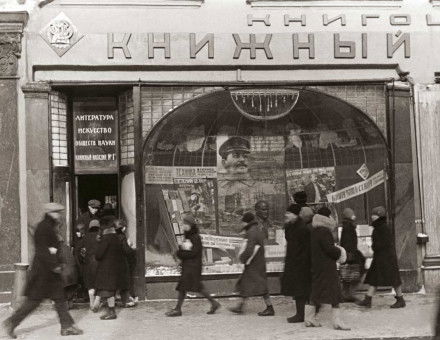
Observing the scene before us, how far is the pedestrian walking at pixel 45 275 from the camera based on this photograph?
9.49 m

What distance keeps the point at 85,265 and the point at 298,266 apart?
11.4 ft

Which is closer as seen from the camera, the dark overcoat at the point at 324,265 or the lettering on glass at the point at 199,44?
the dark overcoat at the point at 324,265

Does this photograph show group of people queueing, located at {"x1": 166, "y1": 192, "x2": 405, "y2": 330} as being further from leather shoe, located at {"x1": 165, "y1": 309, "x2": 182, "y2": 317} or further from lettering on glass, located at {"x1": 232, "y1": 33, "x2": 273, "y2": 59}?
lettering on glass, located at {"x1": 232, "y1": 33, "x2": 273, "y2": 59}

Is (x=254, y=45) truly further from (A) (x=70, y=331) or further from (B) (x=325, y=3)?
(A) (x=70, y=331)

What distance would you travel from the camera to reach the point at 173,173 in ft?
42.8

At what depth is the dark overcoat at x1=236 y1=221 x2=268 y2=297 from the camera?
10.9m

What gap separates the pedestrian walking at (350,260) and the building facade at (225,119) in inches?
32.2

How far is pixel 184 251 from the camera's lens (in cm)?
1105

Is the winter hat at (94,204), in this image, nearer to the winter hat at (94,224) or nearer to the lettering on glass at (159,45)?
the winter hat at (94,224)

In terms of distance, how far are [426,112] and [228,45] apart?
11.8 feet

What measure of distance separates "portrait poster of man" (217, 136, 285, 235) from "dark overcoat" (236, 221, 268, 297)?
2259 millimetres

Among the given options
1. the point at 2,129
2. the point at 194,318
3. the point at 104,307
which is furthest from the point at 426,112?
the point at 2,129

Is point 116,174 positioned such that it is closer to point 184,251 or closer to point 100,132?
point 100,132

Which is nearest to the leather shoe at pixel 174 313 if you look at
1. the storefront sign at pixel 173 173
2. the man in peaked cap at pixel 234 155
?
the storefront sign at pixel 173 173
